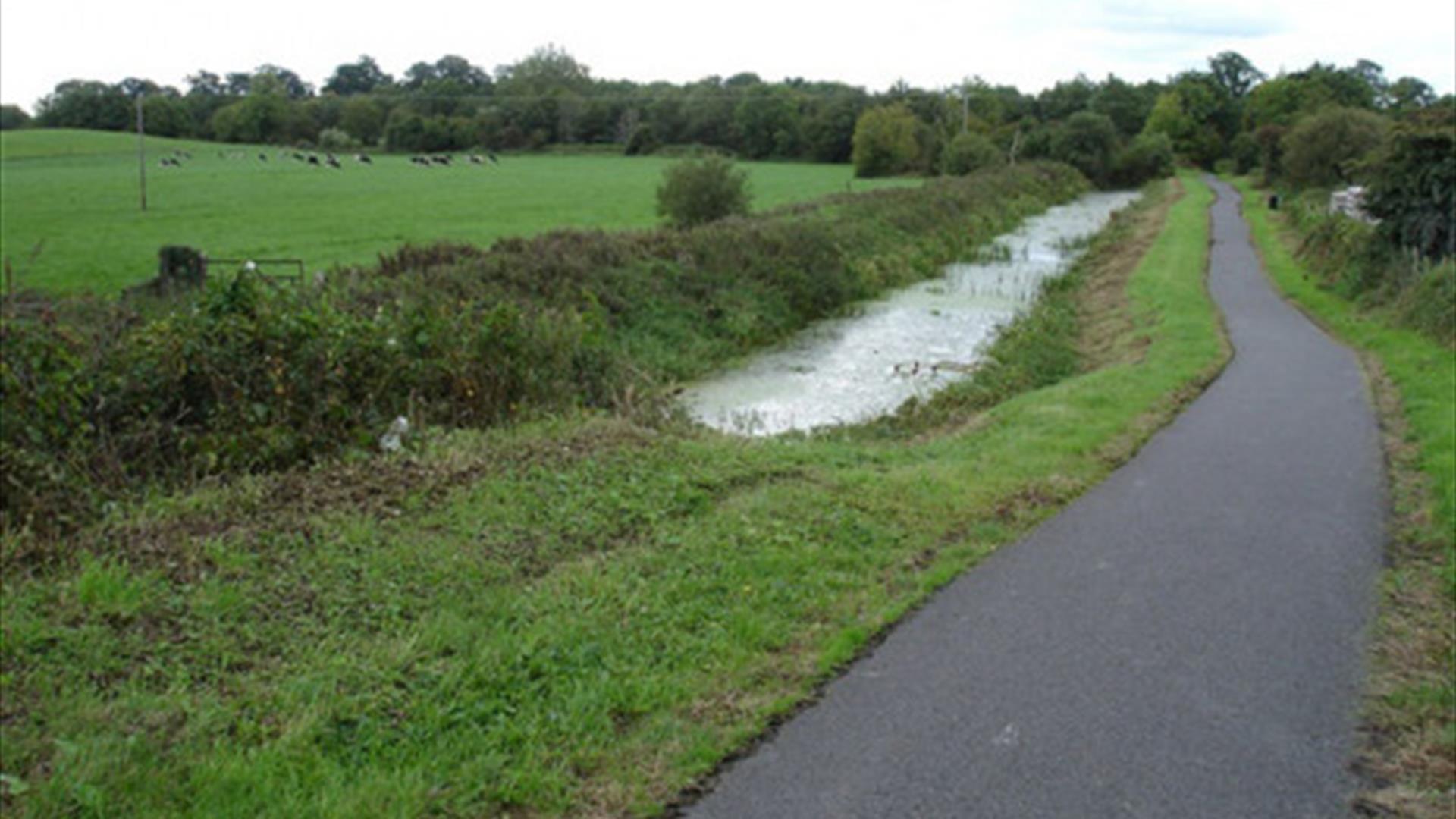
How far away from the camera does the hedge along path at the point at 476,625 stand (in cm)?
463

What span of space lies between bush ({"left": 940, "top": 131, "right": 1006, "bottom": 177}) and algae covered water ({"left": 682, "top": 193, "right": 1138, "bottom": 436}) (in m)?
37.7

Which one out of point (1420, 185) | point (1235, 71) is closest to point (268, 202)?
point (1420, 185)

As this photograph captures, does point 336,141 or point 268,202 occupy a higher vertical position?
point 336,141

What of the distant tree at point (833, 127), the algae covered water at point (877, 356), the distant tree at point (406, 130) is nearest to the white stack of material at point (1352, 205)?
the algae covered water at point (877, 356)

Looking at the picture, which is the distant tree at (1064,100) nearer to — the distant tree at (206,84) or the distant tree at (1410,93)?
the distant tree at (1410,93)

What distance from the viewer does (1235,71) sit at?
13712cm

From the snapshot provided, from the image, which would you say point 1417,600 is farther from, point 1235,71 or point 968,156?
point 1235,71

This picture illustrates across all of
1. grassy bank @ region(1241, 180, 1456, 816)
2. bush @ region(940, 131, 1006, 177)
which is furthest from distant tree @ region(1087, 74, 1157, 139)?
grassy bank @ region(1241, 180, 1456, 816)

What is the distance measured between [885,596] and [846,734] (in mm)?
1928

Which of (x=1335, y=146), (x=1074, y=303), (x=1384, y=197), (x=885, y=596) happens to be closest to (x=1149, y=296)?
(x=1074, y=303)

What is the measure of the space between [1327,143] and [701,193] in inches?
1493

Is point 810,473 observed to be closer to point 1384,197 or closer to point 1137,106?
point 1384,197

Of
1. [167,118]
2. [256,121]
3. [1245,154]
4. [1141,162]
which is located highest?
[1245,154]

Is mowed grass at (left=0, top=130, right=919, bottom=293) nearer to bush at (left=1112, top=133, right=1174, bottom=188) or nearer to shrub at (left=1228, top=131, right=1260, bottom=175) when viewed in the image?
bush at (left=1112, top=133, right=1174, bottom=188)
